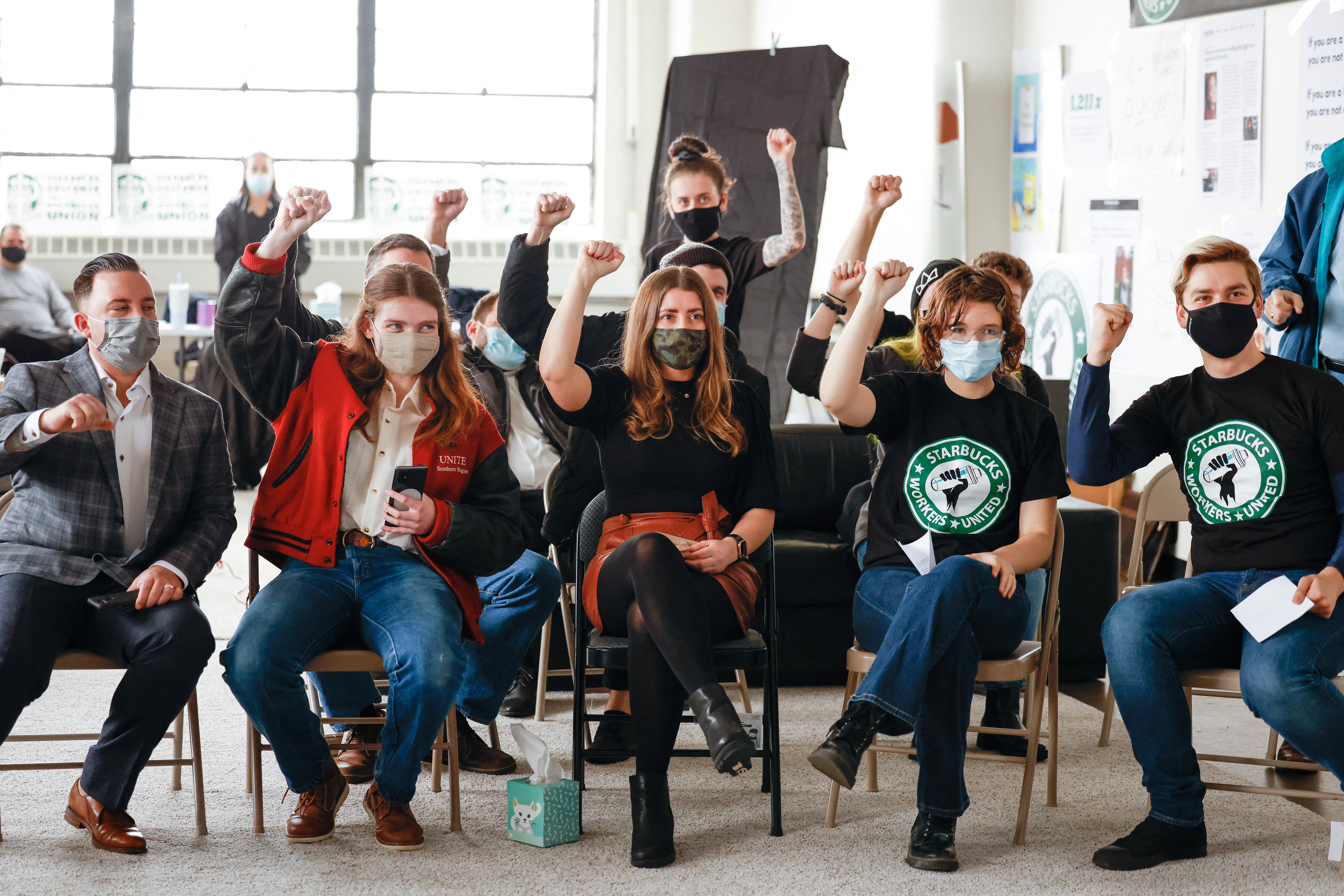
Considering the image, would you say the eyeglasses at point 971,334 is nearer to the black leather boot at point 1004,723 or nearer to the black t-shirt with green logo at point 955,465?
the black t-shirt with green logo at point 955,465

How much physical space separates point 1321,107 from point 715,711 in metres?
3.16

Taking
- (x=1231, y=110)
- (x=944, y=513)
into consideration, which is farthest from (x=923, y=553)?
(x=1231, y=110)

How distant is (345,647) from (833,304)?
131 centimetres

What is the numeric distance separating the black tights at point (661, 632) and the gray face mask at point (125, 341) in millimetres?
1005

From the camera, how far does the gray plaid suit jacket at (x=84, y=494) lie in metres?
2.27

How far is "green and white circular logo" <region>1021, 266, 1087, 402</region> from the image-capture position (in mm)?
5484

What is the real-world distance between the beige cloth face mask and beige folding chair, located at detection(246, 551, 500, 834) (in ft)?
1.54

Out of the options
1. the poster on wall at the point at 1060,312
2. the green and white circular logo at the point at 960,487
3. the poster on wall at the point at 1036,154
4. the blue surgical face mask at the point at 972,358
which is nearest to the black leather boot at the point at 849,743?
the green and white circular logo at the point at 960,487

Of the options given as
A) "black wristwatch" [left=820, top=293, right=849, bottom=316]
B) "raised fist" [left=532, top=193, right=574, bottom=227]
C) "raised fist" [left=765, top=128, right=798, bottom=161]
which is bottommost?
"black wristwatch" [left=820, top=293, right=849, bottom=316]

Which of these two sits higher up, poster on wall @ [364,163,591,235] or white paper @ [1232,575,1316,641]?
poster on wall @ [364,163,591,235]

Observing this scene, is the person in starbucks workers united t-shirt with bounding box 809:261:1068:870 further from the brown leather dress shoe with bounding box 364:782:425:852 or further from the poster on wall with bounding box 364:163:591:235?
the poster on wall with bounding box 364:163:591:235

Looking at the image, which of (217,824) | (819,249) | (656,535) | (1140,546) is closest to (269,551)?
(217,824)

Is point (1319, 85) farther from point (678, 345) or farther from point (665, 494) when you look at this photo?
point (665, 494)

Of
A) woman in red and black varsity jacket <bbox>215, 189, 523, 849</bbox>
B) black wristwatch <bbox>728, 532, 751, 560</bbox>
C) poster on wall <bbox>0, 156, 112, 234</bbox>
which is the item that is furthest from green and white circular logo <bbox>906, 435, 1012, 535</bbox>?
poster on wall <bbox>0, 156, 112, 234</bbox>
